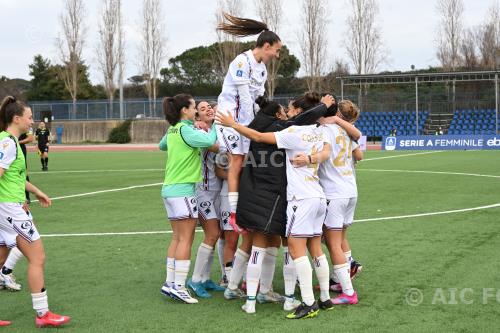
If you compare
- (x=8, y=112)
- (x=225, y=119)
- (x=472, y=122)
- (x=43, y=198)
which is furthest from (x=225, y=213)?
(x=472, y=122)

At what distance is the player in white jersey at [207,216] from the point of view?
774 centimetres

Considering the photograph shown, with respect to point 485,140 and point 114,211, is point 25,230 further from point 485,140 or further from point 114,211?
point 485,140

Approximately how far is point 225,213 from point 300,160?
4.85 feet

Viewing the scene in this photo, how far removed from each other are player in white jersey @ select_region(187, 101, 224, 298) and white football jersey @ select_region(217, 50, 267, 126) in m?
0.60

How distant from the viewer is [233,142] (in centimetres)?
730

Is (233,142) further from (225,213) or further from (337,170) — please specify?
(337,170)

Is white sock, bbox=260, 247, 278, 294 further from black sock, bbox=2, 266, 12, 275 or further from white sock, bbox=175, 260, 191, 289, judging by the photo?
black sock, bbox=2, 266, 12, 275

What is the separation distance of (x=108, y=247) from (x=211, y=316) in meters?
4.02

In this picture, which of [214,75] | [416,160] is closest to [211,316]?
[416,160]

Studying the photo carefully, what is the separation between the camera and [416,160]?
2828 cm

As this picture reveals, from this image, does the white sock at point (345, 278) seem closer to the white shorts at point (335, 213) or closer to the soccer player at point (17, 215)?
the white shorts at point (335, 213)

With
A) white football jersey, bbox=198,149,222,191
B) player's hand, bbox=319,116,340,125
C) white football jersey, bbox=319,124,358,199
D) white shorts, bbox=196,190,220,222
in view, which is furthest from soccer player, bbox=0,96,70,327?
player's hand, bbox=319,116,340,125

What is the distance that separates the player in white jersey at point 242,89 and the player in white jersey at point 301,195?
0.56 meters

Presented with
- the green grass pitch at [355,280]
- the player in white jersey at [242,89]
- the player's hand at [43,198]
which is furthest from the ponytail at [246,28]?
the green grass pitch at [355,280]
